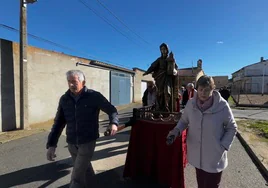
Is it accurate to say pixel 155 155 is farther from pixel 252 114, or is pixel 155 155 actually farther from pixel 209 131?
pixel 252 114

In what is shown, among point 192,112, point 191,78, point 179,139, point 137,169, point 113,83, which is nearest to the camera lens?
point 192,112

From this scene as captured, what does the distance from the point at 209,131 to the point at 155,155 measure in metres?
1.37

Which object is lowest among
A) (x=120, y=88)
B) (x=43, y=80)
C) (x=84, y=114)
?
(x=84, y=114)

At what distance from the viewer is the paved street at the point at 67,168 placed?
3.35 meters

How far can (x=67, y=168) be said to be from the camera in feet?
12.9

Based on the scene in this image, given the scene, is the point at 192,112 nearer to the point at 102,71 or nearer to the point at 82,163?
the point at 82,163

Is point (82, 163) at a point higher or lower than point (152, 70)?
lower

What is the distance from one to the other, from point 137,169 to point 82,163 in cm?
134

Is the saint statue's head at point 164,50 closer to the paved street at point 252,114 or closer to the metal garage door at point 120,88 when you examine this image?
the paved street at point 252,114

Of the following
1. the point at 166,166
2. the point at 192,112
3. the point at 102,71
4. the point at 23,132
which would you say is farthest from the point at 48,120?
the point at 192,112

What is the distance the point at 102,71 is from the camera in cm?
1398

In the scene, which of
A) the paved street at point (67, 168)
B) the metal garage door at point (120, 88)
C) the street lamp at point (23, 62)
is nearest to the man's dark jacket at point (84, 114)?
the paved street at point (67, 168)

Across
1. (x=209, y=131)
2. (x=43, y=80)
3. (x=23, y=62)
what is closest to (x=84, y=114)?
(x=209, y=131)

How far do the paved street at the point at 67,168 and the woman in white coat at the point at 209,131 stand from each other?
1.26 metres
